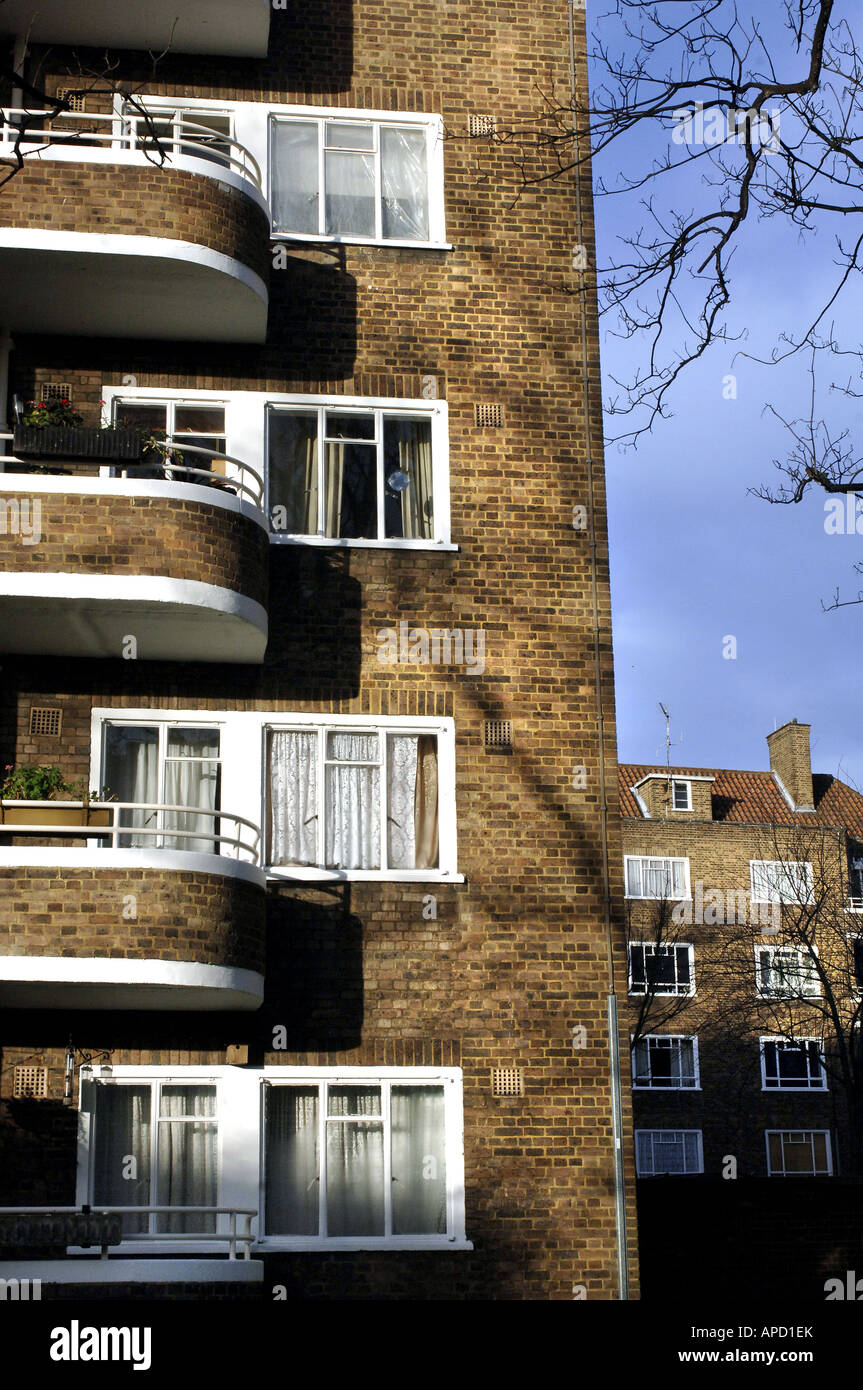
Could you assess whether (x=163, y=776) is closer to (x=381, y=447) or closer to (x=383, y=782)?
(x=383, y=782)

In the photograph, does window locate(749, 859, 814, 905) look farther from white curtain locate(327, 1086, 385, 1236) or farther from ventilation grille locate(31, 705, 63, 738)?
ventilation grille locate(31, 705, 63, 738)

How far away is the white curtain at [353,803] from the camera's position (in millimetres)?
15406

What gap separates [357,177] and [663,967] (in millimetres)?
31610

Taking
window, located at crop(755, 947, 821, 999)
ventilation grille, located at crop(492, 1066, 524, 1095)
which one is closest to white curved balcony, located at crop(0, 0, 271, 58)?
ventilation grille, located at crop(492, 1066, 524, 1095)

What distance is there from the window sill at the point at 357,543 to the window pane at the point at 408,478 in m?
0.22

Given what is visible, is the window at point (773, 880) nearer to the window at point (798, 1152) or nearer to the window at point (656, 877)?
the window at point (656, 877)

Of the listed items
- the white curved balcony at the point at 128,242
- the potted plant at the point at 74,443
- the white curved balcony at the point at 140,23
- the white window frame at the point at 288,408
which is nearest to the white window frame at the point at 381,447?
the white window frame at the point at 288,408

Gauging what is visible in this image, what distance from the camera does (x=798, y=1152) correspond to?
146 ft

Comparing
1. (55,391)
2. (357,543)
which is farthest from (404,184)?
(55,391)

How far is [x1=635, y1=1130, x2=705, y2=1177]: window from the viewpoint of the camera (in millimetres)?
43594

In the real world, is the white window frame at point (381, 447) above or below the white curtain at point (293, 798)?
above
